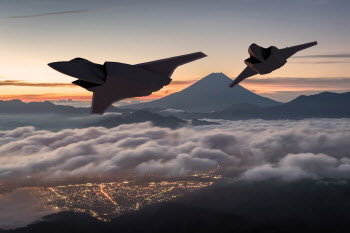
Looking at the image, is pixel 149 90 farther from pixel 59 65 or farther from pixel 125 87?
pixel 59 65

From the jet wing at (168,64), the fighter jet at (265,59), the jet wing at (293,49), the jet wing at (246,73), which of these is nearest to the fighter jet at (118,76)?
the jet wing at (168,64)

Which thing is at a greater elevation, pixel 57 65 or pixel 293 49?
pixel 293 49

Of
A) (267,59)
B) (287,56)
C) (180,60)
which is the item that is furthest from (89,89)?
(287,56)

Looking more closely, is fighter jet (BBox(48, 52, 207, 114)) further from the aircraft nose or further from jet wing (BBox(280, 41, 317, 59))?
jet wing (BBox(280, 41, 317, 59))

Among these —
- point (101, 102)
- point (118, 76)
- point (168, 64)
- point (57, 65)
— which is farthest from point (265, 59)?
point (57, 65)

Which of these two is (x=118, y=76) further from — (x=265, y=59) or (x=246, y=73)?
(x=265, y=59)

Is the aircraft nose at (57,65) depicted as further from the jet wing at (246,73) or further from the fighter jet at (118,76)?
the jet wing at (246,73)
